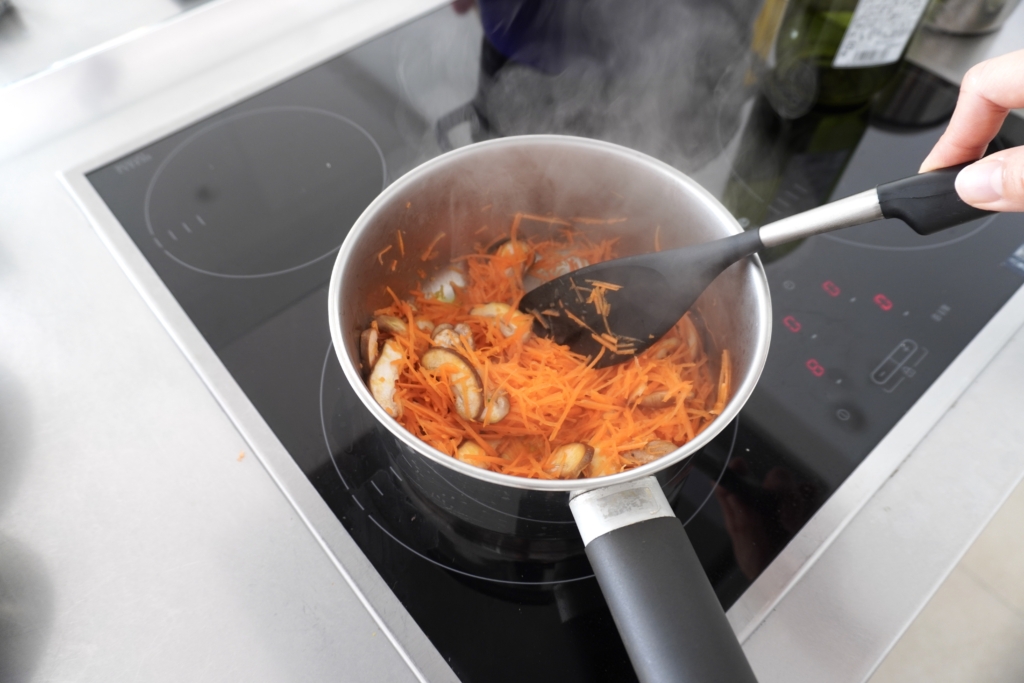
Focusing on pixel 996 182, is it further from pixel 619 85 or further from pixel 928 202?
pixel 619 85

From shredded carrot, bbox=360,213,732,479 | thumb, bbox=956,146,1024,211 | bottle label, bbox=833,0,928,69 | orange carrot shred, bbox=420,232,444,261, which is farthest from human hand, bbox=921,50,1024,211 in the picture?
orange carrot shred, bbox=420,232,444,261

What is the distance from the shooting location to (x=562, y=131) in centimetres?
104

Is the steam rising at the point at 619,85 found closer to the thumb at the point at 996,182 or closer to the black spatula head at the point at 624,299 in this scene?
the black spatula head at the point at 624,299

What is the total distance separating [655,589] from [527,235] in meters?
0.57

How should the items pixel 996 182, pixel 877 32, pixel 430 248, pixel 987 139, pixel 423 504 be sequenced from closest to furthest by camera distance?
pixel 996 182, pixel 987 139, pixel 423 504, pixel 430 248, pixel 877 32

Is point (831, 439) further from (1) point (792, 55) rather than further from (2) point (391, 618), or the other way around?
(1) point (792, 55)

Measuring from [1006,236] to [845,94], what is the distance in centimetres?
34

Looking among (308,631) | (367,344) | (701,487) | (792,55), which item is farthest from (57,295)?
(792,55)

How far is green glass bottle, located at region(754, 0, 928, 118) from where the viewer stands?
1000 millimetres

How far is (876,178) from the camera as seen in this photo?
1.01m

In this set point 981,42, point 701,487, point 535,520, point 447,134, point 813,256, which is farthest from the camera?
point 981,42

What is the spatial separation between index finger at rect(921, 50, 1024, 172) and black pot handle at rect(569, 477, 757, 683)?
44cm

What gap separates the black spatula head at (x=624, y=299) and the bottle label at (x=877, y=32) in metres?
0.55

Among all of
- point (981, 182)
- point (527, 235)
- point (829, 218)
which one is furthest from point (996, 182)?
point (527, 235)
